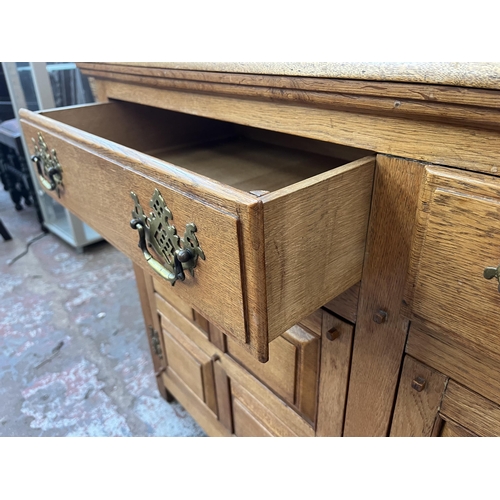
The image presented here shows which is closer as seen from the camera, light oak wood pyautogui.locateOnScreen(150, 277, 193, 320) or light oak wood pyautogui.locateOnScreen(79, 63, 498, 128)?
light oak wood pyautogui.locateOnScreen(79, 63, 498, 128)

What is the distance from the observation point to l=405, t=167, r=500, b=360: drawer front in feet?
1.17

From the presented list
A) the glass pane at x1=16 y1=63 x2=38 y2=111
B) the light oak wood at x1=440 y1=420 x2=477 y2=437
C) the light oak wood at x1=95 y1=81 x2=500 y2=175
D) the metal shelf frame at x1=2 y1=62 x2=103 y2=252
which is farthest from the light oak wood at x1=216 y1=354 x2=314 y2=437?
the glass pane at x1=16 y1=63 x2=38 y2=111

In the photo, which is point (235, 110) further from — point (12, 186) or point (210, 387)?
point (12, 186)

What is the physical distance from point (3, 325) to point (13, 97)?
96 centimetres

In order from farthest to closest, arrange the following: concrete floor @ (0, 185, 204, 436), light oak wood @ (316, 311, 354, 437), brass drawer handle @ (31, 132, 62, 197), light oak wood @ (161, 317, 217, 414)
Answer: concrete floor @ (0, 185, 204, 436), light oak wood @ (161, 317, 217, 414), brass drawer handle @ (31, 132, 62, 197), light oak wood @ (316, 311, 354, 437)

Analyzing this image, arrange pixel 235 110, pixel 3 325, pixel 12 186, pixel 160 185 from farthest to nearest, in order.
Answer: pixel 12 186 → pixel 3 325 → pixel 235 110 → pixel 160 185

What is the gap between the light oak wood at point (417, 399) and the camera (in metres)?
0.48

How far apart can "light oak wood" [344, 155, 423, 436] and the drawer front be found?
0.02 metres

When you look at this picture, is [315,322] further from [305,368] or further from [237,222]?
[237,222]

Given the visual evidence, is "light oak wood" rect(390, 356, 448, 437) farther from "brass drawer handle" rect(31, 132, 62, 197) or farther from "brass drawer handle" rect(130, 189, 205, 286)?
"brass drawer handle" rect(31, 132, 62, 197)

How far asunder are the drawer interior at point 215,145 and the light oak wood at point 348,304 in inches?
6.5

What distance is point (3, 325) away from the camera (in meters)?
1.52

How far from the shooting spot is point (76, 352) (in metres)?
1.40
